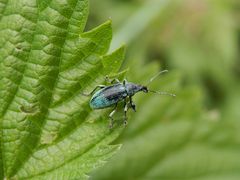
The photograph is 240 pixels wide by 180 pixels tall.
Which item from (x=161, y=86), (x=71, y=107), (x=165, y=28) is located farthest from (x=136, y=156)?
(x=165, y=28)

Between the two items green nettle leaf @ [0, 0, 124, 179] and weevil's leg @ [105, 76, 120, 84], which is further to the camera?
weevil's leg @ [105, 76, 120, 84]

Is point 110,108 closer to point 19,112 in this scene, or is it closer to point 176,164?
point 19,112

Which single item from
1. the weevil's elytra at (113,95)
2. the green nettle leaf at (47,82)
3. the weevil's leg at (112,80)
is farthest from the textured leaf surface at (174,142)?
the green nettle leaf at (47,82)

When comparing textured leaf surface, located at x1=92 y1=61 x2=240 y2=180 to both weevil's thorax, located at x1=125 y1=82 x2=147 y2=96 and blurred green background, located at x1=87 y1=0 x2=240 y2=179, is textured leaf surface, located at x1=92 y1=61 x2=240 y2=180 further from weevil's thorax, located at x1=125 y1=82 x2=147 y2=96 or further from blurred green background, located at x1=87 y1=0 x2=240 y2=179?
weevil's thorax, located at x1=125 y1=82 x2=147 y2=96

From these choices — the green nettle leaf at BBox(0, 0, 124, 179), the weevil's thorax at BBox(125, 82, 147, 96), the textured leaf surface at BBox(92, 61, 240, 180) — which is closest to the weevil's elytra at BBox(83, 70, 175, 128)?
the weevil's thorax at BBox(125, 82, 147, 96)

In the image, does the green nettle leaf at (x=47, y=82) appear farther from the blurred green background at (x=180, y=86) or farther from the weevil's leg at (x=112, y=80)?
the blurred green background at (x=180, y=86)

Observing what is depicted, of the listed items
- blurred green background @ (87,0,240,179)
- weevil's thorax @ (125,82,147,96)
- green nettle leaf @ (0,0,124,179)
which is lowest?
green nettle leaf @ (0,0,124,179)
